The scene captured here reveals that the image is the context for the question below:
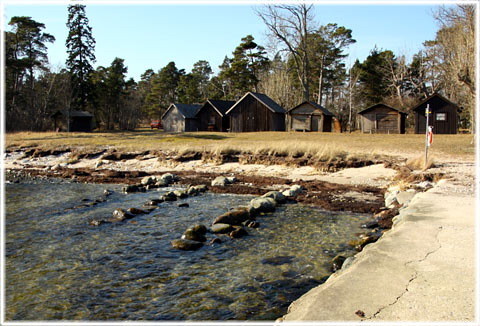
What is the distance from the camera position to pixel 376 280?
5297mm

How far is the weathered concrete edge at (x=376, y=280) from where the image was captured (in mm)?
4473

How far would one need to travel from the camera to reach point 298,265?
7.66 m

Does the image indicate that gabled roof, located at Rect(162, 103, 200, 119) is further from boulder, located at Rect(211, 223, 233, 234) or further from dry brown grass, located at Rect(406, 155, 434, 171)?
boulder, located at Rect(211, 223, 233, 234)

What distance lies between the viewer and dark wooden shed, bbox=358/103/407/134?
44125 mm

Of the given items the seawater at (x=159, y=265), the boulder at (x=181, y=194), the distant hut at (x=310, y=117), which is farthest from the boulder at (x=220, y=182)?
the distant hut at (x=310, y=117)

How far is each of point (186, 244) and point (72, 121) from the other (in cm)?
4915

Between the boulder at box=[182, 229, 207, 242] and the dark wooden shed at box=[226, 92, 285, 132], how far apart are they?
36314 millimetres

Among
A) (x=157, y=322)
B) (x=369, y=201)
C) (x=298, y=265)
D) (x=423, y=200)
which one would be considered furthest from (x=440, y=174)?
(x=157, y=322)

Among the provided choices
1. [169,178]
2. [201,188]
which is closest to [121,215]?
[201,188]

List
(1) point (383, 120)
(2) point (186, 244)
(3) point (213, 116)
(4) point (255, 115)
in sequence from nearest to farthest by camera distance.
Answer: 1. (2) point (186, 244)
2. (1) point (383, 120)
3. (4) point (255, 115)
4. (3) point (213, 116)

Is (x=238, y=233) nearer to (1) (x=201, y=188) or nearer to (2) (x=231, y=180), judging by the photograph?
(1) (x=201, y=188)

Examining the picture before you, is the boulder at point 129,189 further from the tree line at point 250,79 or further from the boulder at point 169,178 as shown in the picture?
the tree line at point 250,79

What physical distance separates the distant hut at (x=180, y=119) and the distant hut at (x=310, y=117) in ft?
45.2

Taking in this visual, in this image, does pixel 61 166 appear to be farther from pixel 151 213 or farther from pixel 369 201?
pixel 369 201
